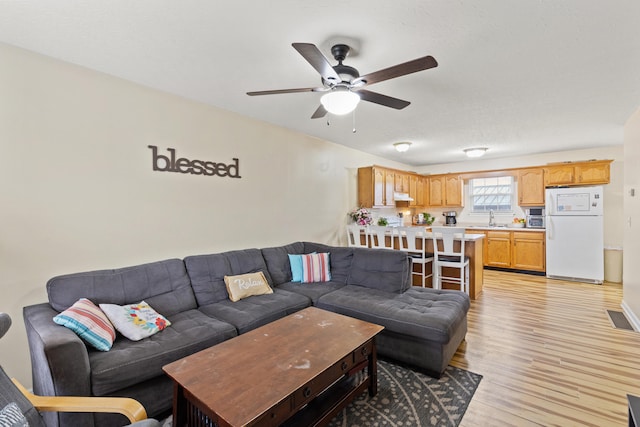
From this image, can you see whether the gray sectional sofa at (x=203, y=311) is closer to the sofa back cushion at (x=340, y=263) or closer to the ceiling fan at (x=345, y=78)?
the sofa back cushion at (x=340, y=263)

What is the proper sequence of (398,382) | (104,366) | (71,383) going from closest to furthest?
(71,383)
(104,366)
(398,382)

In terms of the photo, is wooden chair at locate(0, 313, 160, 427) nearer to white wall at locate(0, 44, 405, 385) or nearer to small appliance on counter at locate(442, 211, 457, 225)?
white wall at locate(0, 44, 405, 385)

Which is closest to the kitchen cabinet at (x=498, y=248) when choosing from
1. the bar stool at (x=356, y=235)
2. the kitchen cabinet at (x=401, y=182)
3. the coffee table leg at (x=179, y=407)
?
the kitchen cabinet at (x=401, y=182)

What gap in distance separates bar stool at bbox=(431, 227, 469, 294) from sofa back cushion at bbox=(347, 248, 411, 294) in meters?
1.14

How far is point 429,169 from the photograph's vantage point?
7.88 m

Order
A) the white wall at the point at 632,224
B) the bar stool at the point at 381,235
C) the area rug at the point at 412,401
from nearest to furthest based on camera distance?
the area rug at the point at 412,401, the white wall at the point at 632,224, the bar stool at the point at 381,235

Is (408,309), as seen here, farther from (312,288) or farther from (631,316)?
(631,316)

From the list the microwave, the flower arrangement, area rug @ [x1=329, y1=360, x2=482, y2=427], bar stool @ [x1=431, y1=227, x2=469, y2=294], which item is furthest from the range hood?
area rug @ [x1=329, y1=360, x2=482, y2=427]

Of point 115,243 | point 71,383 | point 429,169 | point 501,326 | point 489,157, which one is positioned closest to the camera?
point 71,383

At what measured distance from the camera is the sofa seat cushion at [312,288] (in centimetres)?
322

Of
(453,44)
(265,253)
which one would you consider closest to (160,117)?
(265,253)

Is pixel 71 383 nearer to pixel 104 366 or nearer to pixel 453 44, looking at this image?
pixel 104 366

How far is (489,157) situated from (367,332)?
6119mm

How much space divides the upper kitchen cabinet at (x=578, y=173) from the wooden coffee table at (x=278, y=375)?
575 centimetres
